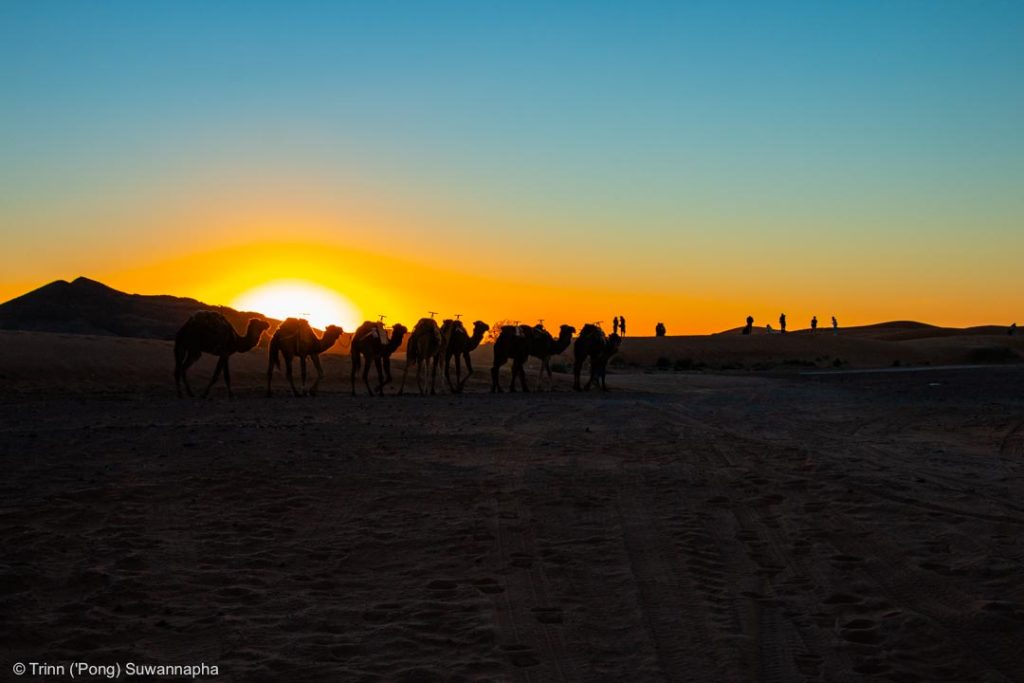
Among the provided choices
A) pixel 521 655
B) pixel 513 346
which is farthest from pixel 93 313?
pixel 521 655

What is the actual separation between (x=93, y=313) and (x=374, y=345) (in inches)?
2016

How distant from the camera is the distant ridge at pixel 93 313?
6969 centimetres

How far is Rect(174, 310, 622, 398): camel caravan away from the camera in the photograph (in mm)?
26266

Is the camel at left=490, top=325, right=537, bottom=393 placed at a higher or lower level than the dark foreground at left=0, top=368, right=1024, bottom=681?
higher

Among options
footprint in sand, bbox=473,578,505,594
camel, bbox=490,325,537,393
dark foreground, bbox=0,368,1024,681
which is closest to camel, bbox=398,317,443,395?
camel, bbox=490,325,537,393

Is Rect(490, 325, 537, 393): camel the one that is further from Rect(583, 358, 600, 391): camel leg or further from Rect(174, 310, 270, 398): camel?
Rect(174, 310, 270, 398): camel

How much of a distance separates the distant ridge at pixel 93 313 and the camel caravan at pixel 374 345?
37.1m

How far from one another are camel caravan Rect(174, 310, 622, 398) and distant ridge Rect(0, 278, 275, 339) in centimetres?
3710

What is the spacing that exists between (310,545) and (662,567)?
115 inches

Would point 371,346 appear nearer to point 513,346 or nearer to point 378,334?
point 378,334

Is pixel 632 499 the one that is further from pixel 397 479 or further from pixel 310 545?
pixel 310 545

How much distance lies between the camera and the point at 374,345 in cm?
3027

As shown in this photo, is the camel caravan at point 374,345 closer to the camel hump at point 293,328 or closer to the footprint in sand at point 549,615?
the camel hump at point 293,328

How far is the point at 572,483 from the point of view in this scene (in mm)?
11383
